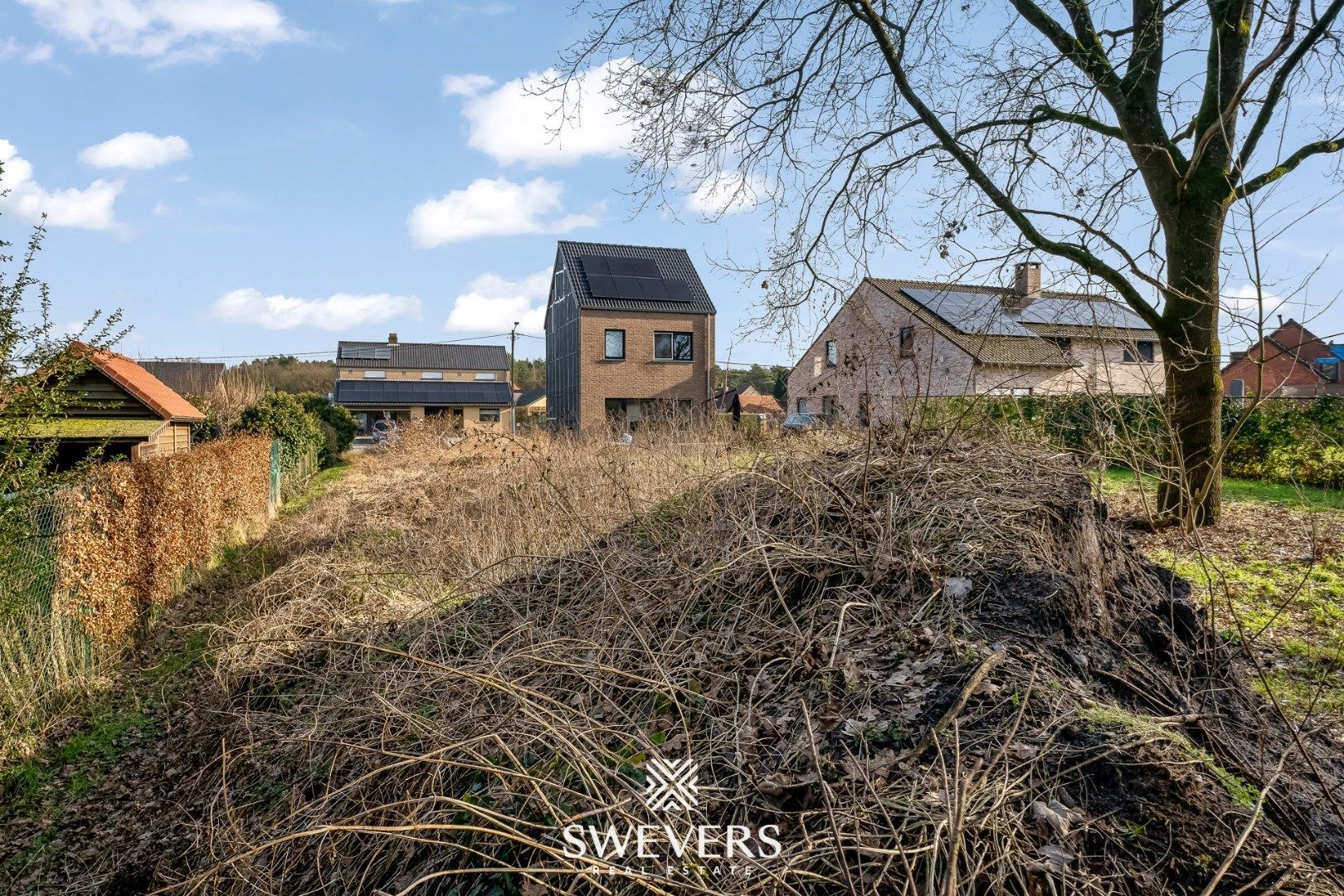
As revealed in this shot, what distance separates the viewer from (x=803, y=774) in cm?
276

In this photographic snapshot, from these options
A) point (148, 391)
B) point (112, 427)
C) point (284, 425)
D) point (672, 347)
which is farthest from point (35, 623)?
point (672, 347)

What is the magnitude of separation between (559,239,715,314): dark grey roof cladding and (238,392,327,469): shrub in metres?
10.5

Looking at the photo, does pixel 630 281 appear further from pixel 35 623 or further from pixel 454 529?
pixel 35 623

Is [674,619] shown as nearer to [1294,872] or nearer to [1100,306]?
[1294,872]

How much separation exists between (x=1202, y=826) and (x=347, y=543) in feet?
31.6

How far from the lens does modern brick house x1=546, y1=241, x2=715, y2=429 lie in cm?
2823

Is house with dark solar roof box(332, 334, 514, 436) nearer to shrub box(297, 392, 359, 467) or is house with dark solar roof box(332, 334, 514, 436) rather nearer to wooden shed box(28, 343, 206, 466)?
shrub box(297, 392, 359, 467)

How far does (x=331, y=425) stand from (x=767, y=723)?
27.2 metres

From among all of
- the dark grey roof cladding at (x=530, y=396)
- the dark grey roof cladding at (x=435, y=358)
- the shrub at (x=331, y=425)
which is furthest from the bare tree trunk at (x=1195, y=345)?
the dark grey roof cladding at (x=530, y=396)

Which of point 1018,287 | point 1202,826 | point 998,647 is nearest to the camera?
point 1202,826

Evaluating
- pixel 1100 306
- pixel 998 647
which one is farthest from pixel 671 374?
pixel 998 647
